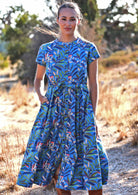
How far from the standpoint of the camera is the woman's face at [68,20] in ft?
8.20

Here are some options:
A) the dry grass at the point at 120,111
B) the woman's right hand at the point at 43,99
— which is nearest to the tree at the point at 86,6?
the dry grass at the point at 120,111

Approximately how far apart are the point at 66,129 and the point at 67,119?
0.08m

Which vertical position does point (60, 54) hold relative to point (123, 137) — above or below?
above

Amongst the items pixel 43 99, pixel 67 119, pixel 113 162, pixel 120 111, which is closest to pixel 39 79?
pixel 43 99

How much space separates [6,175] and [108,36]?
27381 mm

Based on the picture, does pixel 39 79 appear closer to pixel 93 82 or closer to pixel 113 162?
pixel 93 82

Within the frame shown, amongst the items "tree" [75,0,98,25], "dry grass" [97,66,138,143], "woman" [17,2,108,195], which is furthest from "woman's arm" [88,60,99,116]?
"dry grass" [97,66,138,143]

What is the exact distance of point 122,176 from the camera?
3.79 metres

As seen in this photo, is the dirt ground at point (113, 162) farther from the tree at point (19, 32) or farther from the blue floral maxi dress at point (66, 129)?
the tree at point (19, 32)

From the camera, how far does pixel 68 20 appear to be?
8.20ft

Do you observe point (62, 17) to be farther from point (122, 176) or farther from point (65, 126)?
point (122, 176)

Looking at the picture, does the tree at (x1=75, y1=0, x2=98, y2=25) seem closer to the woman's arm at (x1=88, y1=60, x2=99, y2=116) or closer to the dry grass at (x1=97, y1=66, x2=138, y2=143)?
the dry grass at (x1=97, y1=66, x2=138, y2=143)

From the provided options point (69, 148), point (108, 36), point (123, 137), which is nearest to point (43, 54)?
point (69, 148)

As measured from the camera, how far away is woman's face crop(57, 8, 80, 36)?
2.50 metres
